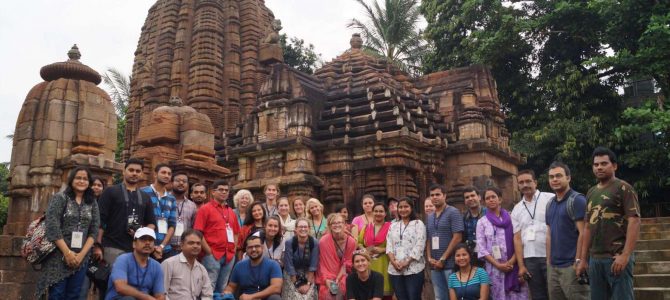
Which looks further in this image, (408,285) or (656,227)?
(656,227)

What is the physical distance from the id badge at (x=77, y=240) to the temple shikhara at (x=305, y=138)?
2.28 meters

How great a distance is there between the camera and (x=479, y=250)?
6.88 meters

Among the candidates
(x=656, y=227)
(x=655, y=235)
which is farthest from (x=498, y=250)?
(x=656, y=227)

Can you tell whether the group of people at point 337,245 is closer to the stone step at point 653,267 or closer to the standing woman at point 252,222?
the standing woman at point 252,222

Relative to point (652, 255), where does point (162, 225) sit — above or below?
above

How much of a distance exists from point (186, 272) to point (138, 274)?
591 millimetres

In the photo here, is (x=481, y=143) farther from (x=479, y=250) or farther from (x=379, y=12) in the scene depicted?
(x=379, y=12)

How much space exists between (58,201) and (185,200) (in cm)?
180

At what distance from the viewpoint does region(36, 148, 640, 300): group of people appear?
546cm

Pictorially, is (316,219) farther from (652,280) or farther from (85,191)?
(652,280)

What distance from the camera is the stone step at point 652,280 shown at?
8109 mm

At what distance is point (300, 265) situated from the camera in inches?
287

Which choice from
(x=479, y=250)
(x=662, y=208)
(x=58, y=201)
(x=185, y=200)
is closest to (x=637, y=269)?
(x=479, y=250)

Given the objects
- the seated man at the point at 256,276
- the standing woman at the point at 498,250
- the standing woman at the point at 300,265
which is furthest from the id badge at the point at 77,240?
the standing woman at the point at 498,250
